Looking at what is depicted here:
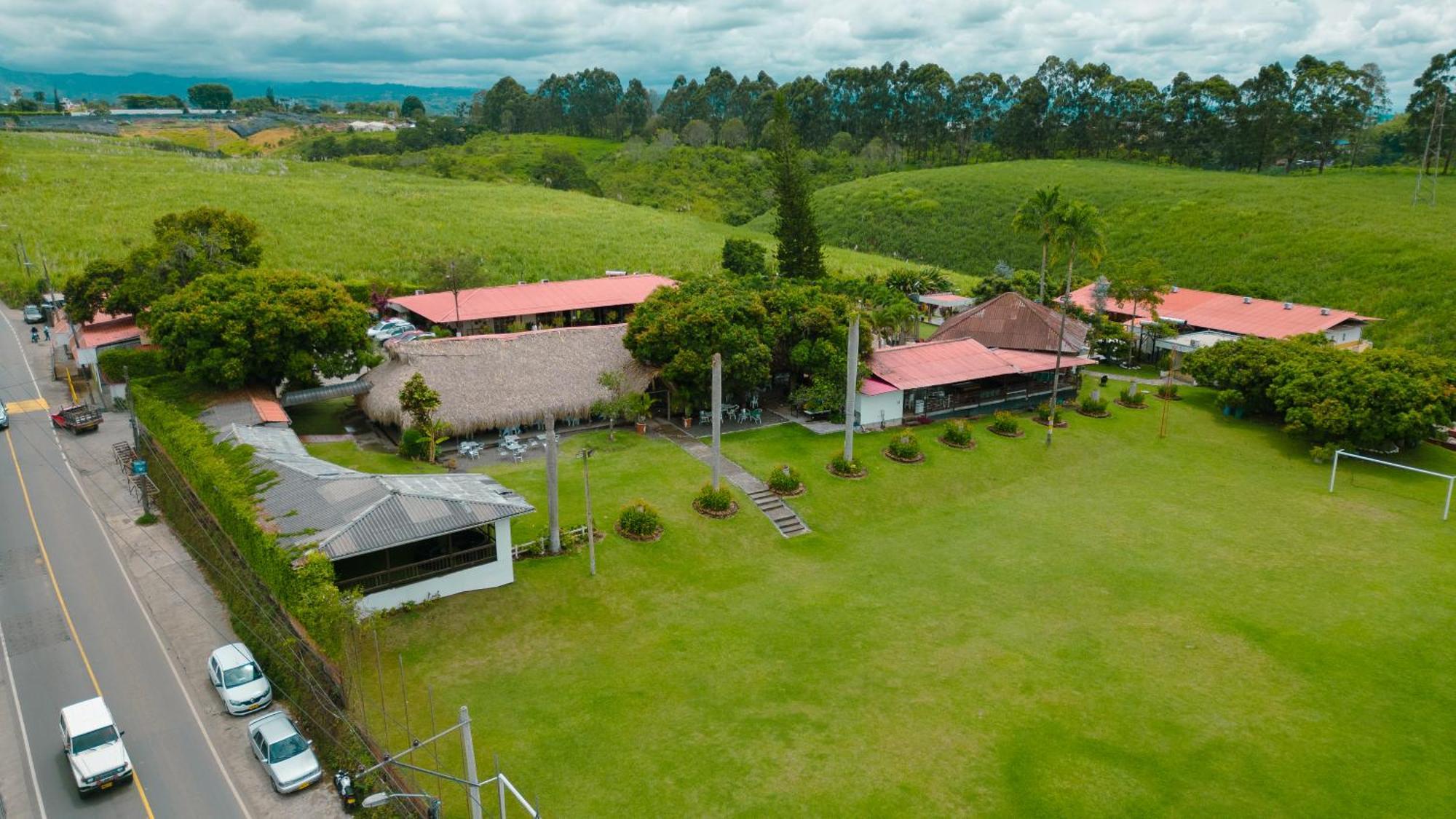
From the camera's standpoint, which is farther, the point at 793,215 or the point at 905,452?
the point at 793,215

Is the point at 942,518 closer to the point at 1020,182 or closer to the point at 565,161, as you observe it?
the point at 1020,182

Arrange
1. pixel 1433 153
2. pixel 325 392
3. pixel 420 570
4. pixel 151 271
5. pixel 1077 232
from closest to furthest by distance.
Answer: pixel 420 570, pixel 325 392, pixel 151 271, pixel 1077 232, pixel 1433 153

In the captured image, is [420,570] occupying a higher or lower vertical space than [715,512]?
higher

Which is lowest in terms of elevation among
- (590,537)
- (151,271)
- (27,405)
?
(590,537)

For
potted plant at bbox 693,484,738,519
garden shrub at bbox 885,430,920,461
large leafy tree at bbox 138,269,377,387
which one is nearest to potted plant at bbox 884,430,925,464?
garden shrub at bbox 885,430,920,461

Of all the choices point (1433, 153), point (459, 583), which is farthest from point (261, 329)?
point (1433, 153)

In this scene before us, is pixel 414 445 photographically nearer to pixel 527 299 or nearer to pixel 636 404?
pixel 636 404

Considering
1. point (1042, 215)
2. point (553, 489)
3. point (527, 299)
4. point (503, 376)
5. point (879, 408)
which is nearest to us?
point (553, 489)
